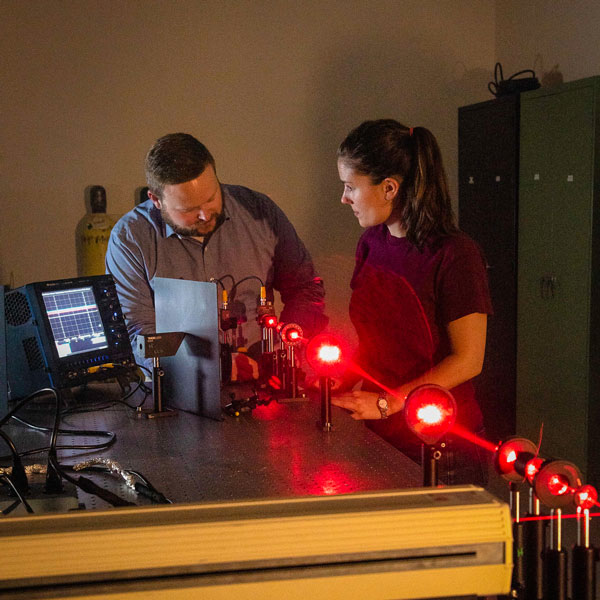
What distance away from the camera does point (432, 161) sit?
6.48 feet

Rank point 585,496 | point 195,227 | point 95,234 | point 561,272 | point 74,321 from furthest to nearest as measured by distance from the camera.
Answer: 1. point 95,234
2. point 561,272
3. point 195,227
4. point 74,321
5. point 585,496

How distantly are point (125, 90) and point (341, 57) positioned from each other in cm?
130

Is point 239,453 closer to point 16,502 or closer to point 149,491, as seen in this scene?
point 149,491

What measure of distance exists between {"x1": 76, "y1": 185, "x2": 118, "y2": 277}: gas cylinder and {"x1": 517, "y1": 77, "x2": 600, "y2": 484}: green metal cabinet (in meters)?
2.23

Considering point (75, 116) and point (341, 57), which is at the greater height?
point (341, 57)

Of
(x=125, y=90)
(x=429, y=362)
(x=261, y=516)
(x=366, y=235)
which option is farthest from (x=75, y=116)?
(x=261, y=516)

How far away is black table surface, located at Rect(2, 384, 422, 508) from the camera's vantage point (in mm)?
1508

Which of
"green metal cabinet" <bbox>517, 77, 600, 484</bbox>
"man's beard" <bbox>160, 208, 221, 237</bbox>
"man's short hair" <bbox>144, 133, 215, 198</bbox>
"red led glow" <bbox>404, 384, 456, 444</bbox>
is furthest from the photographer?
"green metal cabinet" <bbox>517, 77, 600, 484</bbox>

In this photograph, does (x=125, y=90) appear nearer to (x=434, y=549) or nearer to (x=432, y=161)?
(x=432, y=161)

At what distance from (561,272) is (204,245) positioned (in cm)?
200

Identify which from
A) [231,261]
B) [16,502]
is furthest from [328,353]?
[231,261]

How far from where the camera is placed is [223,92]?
14.4 feet

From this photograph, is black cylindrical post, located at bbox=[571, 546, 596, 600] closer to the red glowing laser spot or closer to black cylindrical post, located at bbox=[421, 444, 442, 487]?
the red glowing laser spot

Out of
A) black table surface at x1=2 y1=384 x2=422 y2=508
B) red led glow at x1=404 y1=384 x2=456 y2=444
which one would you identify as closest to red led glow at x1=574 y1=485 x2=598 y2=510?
red led glow at x1=404 y1=384 x2=456 y2=444
